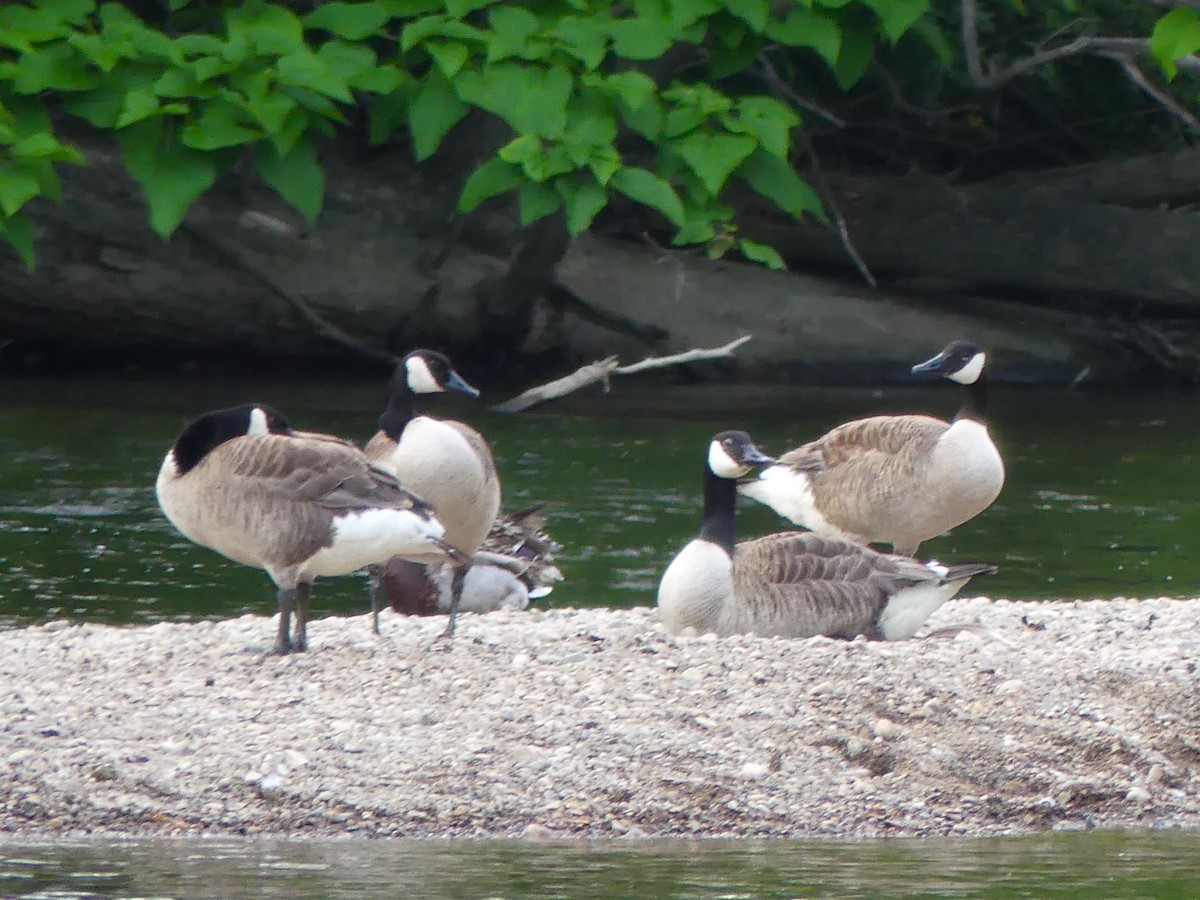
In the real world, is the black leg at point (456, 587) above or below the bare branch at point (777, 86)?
below

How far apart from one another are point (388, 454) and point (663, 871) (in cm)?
376

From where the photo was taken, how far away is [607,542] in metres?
12.5

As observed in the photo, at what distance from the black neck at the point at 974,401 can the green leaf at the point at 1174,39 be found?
4.76 m

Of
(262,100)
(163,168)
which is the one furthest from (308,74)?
(163,168)

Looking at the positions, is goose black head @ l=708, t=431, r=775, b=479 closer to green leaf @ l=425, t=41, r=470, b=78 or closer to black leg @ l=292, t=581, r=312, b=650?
black leg @ l=292, t=581, r=312, b=650

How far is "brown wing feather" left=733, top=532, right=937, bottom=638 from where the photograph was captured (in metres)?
8.80

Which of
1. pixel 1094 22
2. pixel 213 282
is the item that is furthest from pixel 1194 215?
pixel 213 282

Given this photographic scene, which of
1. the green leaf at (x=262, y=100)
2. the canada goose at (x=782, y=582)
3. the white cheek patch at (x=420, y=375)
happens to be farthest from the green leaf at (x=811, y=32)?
the canada goose at (x=782, y=582)

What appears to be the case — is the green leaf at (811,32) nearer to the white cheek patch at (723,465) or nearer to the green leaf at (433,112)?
the green leaf at (433,112)

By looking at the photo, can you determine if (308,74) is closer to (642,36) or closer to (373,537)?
(642,36)

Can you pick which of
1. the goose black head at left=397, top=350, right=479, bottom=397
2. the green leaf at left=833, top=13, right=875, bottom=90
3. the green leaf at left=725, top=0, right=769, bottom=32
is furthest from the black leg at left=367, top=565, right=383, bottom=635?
the green leaf at left=833, top=13, right=875, bottom=90

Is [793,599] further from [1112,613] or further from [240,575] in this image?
[240,575]

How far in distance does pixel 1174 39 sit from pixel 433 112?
5481 mm

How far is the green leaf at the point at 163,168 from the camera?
47.4 feet
